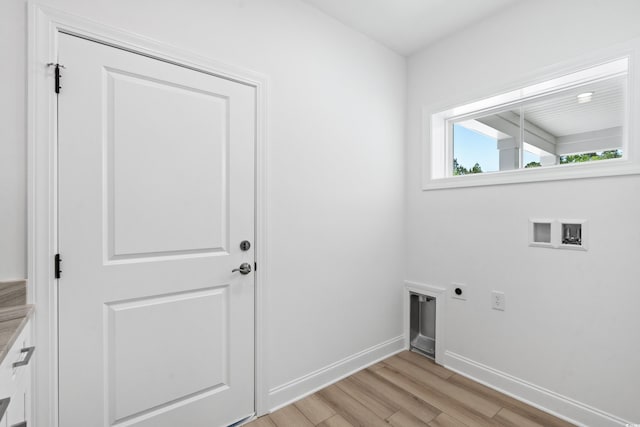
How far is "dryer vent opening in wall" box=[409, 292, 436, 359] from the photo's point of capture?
2.62 m

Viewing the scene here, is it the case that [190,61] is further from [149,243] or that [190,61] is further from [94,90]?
[149,243]

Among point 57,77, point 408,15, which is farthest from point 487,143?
point 57,77

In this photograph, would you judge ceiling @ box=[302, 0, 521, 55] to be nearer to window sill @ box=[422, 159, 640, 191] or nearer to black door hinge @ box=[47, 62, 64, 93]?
window sill @ box=[422, 159, 640, 191]

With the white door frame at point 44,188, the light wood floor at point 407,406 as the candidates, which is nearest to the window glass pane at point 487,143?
the light wood floor at point 407,406

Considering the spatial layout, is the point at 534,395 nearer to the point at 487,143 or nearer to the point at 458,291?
the point at 458,291

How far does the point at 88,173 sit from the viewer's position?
51.6 inches

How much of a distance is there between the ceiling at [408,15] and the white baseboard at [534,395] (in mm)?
2604

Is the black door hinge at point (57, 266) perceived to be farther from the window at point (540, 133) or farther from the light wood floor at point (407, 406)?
the window at point (540, 133)

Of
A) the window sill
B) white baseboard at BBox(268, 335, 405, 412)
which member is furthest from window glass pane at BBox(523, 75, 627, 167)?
white baseboard at BBox(268, 335, 405, 412)

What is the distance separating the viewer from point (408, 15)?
7.09ft

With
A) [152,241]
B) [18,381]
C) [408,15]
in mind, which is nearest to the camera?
→ [18,381]

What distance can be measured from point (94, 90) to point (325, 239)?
5.05ft

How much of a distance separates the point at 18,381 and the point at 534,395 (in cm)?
268

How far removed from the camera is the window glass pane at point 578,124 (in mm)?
1791
